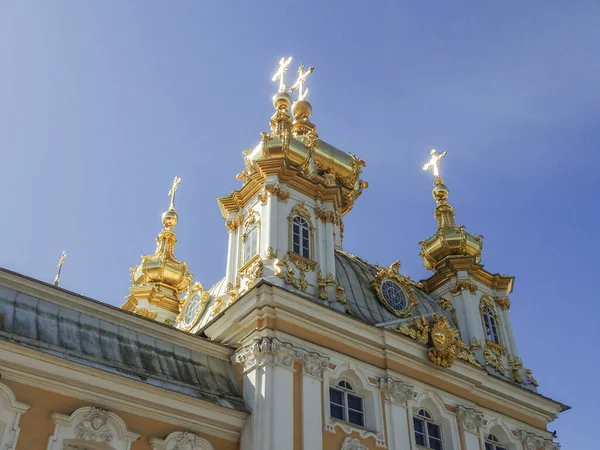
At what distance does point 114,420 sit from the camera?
14.7 metres

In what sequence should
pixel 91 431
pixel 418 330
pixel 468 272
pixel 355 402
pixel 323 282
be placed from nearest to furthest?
pixel 91 431, pixel 355 402, pixel 323 282, pixel 418 330, pixel 468 272

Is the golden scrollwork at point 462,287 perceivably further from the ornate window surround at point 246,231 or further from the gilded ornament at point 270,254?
the gilded ornament at point 270,254

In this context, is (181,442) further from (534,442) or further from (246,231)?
(534,442)

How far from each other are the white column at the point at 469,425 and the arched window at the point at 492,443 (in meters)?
0.83

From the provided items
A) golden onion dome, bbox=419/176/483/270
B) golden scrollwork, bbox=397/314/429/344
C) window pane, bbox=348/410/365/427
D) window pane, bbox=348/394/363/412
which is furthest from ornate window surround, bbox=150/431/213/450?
golden onion dome, bbox=419/176/483/270

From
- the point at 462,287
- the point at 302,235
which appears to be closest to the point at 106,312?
the point at 302,235

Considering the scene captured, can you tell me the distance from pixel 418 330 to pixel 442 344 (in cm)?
71

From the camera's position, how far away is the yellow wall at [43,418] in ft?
45.1

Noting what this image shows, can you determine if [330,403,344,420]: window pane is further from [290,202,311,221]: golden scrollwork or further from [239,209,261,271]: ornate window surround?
[290,202,311,221]: golden scrollwork

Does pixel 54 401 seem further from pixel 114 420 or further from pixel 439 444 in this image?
pixel 439 444

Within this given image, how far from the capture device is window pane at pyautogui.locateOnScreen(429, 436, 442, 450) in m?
19.1

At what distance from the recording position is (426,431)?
19.2 meters

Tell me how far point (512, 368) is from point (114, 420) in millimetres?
13018

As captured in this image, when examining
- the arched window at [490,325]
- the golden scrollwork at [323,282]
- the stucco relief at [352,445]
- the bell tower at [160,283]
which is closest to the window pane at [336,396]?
the stucco relief at [352,445]
